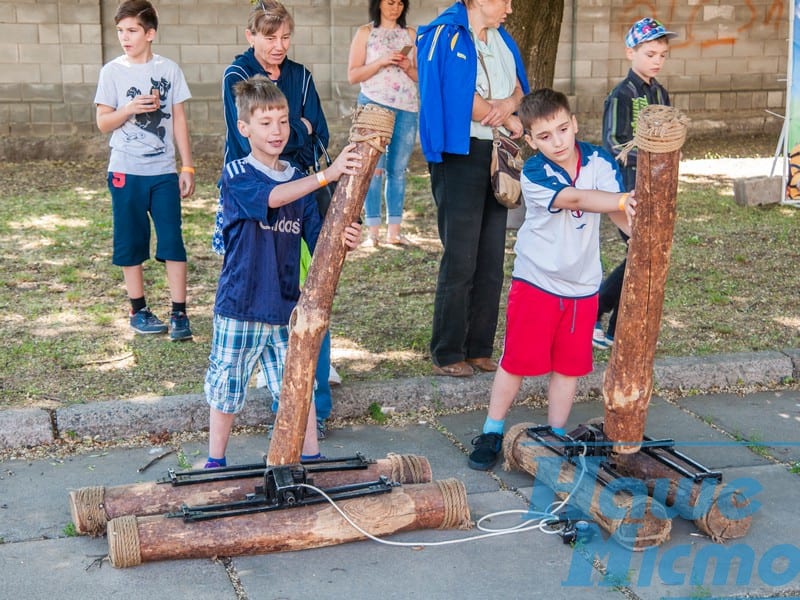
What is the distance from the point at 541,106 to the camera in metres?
4.36

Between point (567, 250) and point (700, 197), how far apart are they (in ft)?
21.6

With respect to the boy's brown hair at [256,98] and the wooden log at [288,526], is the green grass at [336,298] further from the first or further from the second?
the boy's brown hair at [256,98]

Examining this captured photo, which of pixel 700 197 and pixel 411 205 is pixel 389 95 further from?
pixel 700 197

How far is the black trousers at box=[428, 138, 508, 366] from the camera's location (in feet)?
17.7

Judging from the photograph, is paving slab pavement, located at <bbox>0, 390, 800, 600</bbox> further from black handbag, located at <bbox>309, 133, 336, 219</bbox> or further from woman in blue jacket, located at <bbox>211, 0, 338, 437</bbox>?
black handbag, located at <bbox>309, 133, 336, 219</bbox>

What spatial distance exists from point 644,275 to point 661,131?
549mm

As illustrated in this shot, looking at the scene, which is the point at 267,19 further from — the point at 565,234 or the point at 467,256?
the point at 565,234

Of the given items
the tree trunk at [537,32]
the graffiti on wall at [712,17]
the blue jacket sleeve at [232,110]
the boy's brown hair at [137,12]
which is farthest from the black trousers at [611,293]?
the graffiti on wall at [712,17]

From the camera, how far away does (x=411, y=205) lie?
10242 millimetres

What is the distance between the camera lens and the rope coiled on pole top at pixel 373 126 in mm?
3883

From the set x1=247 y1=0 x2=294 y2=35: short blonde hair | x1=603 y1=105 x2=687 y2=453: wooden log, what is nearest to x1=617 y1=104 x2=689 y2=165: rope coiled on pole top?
x1=603 y1=105 x2=687 y2=453: wooden log

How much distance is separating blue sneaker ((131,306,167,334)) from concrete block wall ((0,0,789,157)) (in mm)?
7226

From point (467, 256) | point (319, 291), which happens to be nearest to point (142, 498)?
point (319, 291)

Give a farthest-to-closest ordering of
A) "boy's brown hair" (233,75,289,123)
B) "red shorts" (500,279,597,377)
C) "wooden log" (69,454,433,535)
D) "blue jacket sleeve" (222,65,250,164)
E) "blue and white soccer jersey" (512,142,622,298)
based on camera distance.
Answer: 1. "blue jacket sleeve" (222,65,250,164)
2. "red shorts" (500,279,597,377)
3. "blue and white soccer jersey" (512,142,622,298)
4. "boy's brown hair" (233,75,289,123)
5. "wooden log" (69,454,433,535)
